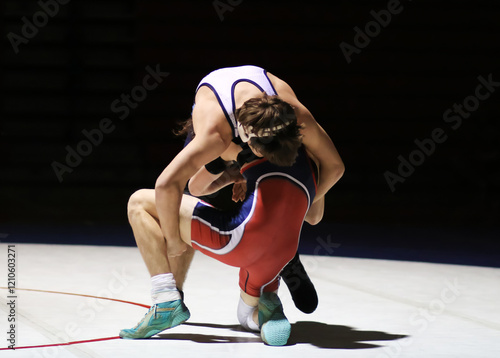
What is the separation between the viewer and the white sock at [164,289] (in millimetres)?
2619

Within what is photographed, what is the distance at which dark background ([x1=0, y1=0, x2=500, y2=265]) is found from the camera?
27.8 ft

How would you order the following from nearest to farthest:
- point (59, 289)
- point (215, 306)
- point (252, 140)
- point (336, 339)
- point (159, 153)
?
1. point (252, 140)
2. point (336, 339)
3. point (215, 306)
4. point (59, 289)
5. point (159, 153)

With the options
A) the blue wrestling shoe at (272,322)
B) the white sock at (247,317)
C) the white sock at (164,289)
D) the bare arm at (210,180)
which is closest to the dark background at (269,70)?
the bare arm at (210,180)

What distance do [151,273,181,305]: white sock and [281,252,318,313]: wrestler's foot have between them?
1.52 feet

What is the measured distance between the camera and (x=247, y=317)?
285cm

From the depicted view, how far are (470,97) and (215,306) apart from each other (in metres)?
6.07

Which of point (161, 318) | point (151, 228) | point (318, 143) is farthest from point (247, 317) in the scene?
point (318, 143)

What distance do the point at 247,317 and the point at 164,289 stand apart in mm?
370

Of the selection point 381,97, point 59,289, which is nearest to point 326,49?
point 381,97

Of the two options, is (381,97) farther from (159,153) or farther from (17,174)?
(17,174)

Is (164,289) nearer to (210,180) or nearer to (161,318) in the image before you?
(161,318)

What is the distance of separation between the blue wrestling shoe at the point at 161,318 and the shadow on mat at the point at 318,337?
0.10 meters

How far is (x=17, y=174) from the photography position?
28.1 ft

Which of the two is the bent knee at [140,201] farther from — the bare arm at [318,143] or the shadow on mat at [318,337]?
the bare arm at [318,143]
